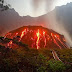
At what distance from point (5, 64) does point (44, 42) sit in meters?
33.6

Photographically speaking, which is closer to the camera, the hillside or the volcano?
the volcano

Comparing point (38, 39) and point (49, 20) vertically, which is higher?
point (49, 20)

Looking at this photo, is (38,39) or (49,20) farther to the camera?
(49,20)

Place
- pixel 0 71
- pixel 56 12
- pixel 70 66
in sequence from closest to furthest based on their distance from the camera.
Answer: pixel 0 71
pixel 70 66
pixel 56 12

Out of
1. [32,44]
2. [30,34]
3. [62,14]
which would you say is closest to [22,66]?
[32,44]

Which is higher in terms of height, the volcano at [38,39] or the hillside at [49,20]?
the hillside at [49,20]

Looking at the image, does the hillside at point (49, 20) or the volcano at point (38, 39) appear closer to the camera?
the volcano at point (38, 39)

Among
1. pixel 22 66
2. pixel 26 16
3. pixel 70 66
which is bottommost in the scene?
pixel 70 66

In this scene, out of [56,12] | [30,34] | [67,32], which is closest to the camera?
[30,34]

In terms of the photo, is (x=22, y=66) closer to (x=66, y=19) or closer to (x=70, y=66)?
(x=70, y=66)

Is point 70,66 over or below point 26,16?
below

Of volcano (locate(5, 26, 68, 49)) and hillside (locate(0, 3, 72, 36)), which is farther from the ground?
hillside (locate(0, 3, 72, 36))

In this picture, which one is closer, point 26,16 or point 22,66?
point 22,66

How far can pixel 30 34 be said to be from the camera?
44.7 metres
